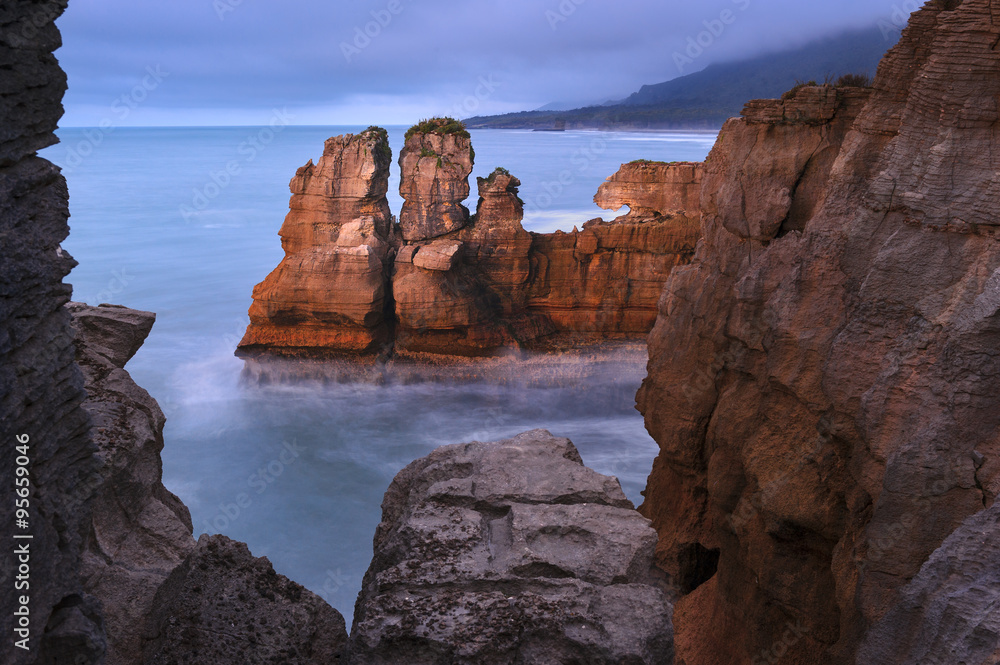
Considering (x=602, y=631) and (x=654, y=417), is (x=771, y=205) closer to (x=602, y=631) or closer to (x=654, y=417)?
(x=654, y=417)

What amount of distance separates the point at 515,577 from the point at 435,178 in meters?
23.4

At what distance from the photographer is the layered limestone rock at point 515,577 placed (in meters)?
4.55

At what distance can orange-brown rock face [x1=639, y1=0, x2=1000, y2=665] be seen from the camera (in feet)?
19.8

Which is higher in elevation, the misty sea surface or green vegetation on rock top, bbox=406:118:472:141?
green vegetation on rock top, bbox=406:118:472:141

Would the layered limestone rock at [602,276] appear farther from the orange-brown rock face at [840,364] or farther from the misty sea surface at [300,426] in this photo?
the orange-brown rock face at [840,364]

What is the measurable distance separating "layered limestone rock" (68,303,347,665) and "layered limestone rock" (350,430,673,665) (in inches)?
28.9

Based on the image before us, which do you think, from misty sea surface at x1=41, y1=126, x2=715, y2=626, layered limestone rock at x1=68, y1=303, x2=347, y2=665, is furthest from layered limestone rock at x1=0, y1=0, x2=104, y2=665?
misty sea surface at x1=41, y1=126, x2=715, y2=626

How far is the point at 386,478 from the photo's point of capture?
2309 cm

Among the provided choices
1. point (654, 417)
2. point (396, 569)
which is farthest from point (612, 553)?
point (654, 417)

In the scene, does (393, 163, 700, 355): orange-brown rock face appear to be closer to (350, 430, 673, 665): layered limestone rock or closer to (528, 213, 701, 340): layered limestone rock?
(528, 213, 701, 340): layered limestone rock

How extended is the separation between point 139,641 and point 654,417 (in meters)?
9.08

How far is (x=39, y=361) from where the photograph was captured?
12.3 feet

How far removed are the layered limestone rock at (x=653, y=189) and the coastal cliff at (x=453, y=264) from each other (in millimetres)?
44

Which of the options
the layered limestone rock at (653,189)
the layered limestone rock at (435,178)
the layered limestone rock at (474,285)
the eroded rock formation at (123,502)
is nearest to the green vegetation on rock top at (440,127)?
the layered limestone rock at (435,178)
